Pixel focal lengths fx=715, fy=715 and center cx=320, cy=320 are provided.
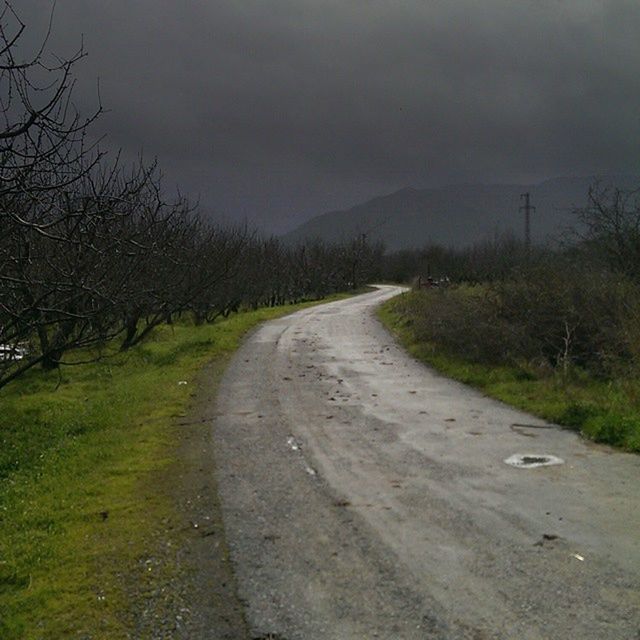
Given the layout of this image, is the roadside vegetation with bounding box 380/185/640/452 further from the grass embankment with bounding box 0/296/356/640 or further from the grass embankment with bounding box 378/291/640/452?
the grass embankment with bounding box 0/296/356/640

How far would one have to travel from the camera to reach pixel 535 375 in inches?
518

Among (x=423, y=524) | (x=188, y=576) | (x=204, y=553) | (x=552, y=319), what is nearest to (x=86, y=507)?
(x=204, y=553)

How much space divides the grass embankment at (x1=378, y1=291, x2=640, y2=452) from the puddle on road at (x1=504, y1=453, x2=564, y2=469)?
97cm

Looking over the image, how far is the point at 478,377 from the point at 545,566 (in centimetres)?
889

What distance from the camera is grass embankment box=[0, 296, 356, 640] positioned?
14.6ft

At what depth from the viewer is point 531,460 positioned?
774cm

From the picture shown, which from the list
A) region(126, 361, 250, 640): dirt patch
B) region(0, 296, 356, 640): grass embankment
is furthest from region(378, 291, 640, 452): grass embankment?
region(0, 296, 356, 640): grass embankment

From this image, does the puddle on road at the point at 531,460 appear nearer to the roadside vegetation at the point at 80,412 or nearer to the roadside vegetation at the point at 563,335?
the roadside vegetation at the point at 563,335

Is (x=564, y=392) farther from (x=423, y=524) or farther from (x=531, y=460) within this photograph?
(x=423, y=524)

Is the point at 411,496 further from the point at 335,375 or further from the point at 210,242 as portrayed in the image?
the point at 210,242

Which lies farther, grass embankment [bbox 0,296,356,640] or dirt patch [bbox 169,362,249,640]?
grass embankment [bbox 0,296,356,640]

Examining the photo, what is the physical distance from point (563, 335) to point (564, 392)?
4.49 m

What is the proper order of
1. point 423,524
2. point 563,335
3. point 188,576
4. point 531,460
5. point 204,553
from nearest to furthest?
point 188,576 → point 204,553 → point 423,524 → point 531,460 → point 563,335

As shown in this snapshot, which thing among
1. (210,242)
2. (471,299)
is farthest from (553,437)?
(210,242)
